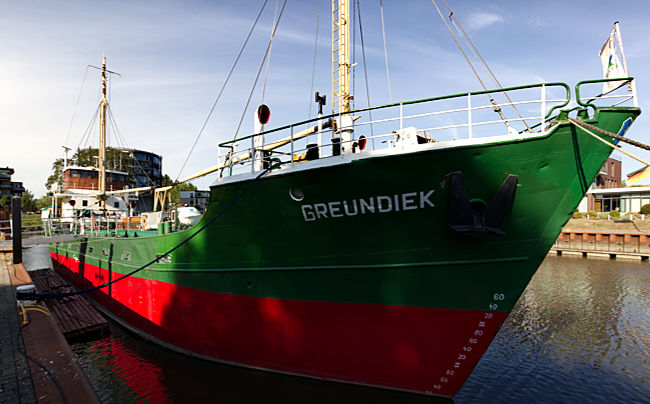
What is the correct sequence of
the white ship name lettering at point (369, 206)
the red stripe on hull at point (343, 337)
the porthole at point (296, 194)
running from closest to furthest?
the white ship name lettering at point (369, 206) < the red stripe on hull at point (343, 337) < the porthole at point (296, 194)

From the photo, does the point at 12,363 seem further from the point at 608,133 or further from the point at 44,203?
the point at 44,203

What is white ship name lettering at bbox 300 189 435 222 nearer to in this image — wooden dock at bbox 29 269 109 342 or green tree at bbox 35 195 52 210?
wooden dock at bbox 29 269 109 342

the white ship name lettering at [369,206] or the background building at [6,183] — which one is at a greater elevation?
the background building at [6,183]

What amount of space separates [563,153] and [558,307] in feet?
40.2

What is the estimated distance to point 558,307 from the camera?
46.5 feet

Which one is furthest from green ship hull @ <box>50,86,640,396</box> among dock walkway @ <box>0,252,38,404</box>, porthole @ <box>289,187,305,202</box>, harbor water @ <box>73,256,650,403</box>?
dock walkway @ <box>0,252,38,404</box>

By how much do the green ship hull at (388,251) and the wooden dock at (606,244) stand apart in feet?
92.2

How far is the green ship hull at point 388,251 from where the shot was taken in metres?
5.17

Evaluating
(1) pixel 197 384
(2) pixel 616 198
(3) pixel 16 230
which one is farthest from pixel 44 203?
(2) pixel 616 198

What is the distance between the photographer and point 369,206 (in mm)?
5816

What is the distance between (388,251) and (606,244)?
30.3m

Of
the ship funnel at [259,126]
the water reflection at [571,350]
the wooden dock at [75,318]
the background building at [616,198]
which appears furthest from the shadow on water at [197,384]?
the background building at [616,198]

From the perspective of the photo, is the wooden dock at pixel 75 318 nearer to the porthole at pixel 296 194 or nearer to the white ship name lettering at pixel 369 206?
the porthole at pixel 296 194

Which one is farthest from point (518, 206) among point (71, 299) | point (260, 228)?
point (71, 299)
